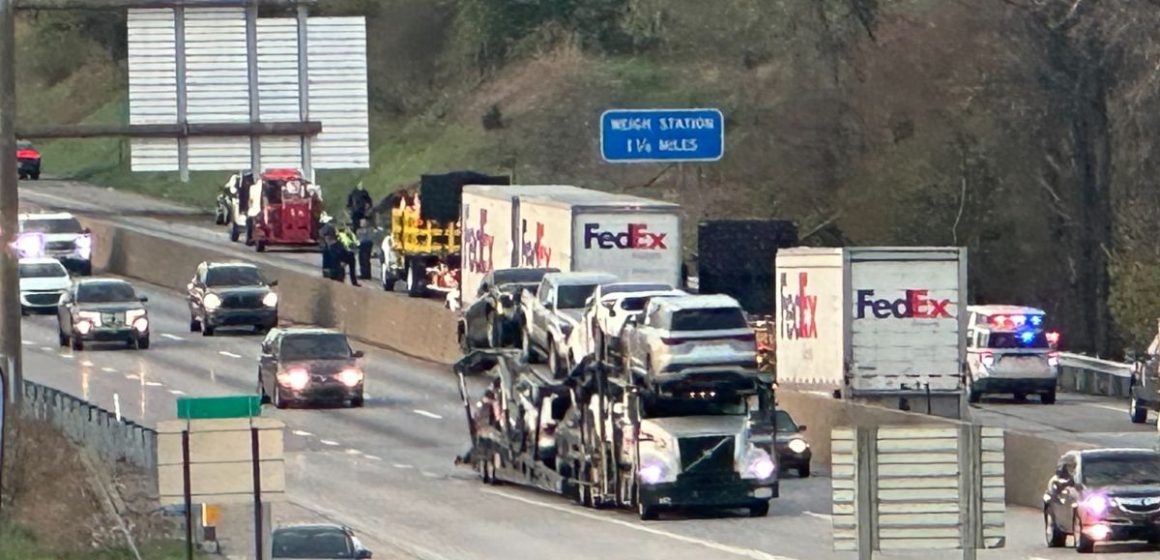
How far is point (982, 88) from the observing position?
68.1 metres

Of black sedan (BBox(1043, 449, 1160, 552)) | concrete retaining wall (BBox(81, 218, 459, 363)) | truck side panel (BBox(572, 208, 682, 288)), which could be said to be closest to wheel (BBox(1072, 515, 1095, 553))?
black sedan (BBox(1043, 449, 1160, 552))

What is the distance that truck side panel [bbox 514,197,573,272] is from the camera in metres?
45.4

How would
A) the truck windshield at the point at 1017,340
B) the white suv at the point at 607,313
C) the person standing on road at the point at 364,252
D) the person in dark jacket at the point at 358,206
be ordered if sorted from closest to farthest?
the white suv at the point at 607,313 → the truck windshield at the point at 1017,340 → the person standing on road at the point at 364,252 → the person in dark jacket at the point at 358,206

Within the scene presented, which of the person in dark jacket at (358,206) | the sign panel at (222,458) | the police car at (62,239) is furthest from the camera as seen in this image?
the person in dark jacket at (358,206)

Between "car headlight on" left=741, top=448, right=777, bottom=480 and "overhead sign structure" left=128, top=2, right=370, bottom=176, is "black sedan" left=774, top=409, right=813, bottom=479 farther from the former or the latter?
"overhead sign structure" left=128, top=2, right=370, bottom=176

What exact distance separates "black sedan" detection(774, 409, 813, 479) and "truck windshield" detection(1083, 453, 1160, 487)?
315 inches

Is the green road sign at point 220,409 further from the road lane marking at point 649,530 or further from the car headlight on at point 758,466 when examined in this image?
the car headlight on at point 758,466

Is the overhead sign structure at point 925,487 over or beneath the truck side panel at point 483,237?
beneath

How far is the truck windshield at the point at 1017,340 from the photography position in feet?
160

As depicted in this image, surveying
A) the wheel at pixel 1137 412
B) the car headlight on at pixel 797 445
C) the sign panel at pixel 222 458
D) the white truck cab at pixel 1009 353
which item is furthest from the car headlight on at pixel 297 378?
the sign panel at pixel 222 458

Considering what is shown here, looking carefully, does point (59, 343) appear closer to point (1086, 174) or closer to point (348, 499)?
point (348, 499)

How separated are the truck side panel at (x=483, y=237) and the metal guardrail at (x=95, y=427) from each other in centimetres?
1433

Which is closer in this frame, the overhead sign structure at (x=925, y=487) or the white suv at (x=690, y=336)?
the overhead sign structure at (x=925, y=487)

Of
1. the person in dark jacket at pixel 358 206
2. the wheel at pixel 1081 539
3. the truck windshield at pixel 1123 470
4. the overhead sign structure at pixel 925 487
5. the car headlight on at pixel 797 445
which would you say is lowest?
the wheel at pixel 1081 539
